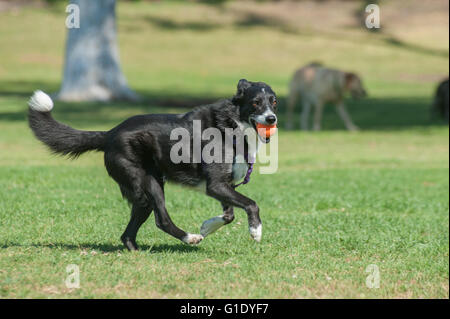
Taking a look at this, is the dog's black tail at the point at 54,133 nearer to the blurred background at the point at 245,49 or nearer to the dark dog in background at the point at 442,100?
the dark dog in background at the point at 442,100

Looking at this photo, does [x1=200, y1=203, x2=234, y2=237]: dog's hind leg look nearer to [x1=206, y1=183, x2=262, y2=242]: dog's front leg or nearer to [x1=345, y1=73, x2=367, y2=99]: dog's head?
[x1=206, y1=183, x2=262, y2=242]: dog's front leg

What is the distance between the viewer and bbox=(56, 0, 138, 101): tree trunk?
82.0 ft

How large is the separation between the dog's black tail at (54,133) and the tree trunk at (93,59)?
18935 millimetres

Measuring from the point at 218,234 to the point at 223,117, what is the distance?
153cm

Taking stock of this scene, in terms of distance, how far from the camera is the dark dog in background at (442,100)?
68.2ft

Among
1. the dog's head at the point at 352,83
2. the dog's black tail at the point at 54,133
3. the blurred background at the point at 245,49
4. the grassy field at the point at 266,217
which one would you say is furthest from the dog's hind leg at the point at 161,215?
the blurred background at the point at 245,49

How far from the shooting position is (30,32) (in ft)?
148

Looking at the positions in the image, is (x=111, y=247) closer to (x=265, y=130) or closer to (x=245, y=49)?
(x=265, y=130)

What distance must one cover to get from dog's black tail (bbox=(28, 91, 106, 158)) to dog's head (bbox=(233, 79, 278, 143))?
130cm

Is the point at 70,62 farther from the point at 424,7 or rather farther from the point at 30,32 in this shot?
the point at 424,7

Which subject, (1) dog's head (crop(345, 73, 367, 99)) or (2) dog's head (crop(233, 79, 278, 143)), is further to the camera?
(1) dog's head (crop(345, 73, 367, 99))

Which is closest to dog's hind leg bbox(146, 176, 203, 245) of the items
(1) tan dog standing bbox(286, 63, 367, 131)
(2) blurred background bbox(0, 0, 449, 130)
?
(1) tan dog standing bbox(286, 63, 367, 131)

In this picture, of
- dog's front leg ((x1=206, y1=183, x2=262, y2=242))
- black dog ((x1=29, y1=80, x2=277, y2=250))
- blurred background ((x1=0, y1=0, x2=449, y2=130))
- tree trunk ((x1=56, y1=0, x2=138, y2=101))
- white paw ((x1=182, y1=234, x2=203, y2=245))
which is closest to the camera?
dog's front leg ((x1=206, y1=183, x2=262, y2=242))

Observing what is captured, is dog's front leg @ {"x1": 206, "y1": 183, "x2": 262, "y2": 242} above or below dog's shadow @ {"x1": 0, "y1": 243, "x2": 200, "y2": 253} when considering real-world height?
above
